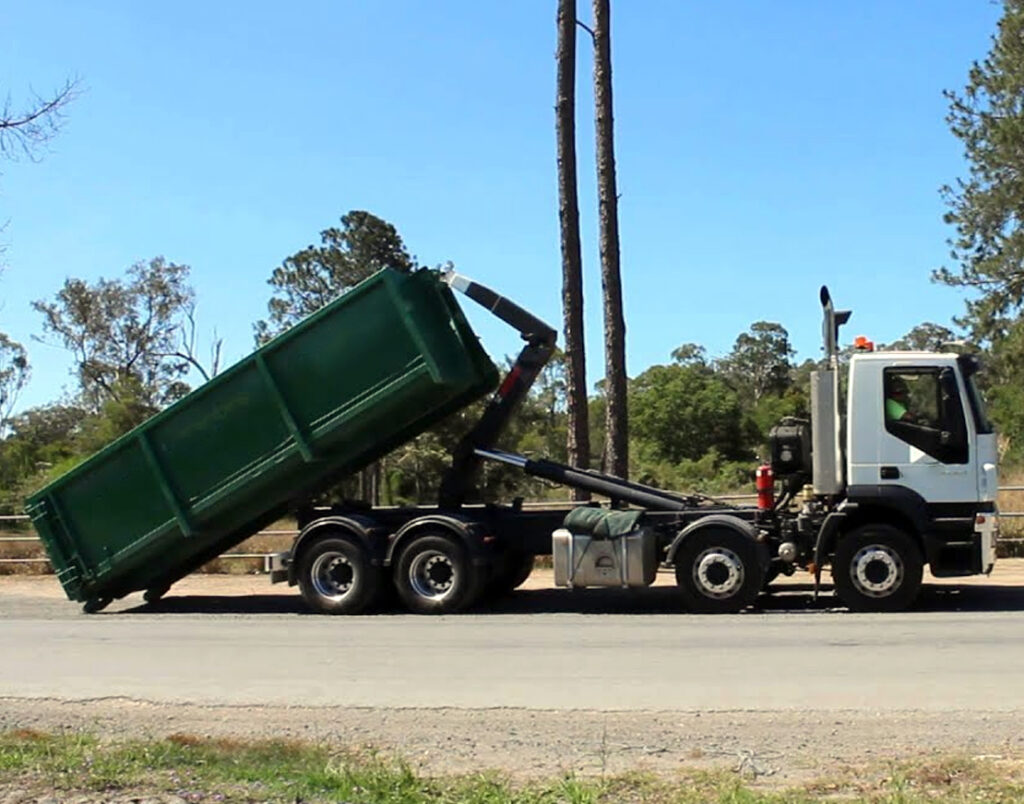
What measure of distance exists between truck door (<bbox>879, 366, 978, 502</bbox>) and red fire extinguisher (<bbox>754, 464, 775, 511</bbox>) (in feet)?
4.07

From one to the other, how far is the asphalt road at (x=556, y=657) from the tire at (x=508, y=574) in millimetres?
478

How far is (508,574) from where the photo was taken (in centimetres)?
1486

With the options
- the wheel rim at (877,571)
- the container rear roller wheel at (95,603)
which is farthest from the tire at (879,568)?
the container rear roller wheel at (95,603)

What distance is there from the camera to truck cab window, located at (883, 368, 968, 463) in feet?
41.7

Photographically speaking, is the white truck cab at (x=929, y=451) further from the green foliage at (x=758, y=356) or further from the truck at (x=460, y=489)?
the green foliage at (x=758, y=356)

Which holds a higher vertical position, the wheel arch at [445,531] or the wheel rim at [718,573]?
the wheel arch at [445,531]

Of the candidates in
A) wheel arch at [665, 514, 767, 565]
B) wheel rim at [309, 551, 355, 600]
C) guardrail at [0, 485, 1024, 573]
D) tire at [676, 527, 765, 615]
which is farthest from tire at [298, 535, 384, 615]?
tire at [676, 527, 765, 615]

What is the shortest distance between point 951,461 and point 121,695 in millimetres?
8333

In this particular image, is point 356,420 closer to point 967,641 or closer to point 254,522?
point 254,522

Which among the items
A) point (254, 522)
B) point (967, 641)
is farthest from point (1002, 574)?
point (254, 522)

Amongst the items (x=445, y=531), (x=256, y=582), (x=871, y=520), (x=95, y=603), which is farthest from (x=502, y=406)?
(x=256, y=582)

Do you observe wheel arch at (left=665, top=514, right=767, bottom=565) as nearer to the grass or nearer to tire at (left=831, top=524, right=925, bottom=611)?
tire at (left=831, top=524, right=925, bottom=611)

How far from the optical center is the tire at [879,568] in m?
12.7

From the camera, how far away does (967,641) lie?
1066 centimetres
